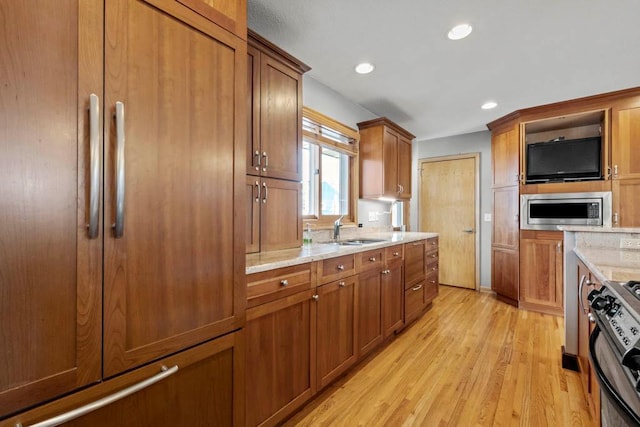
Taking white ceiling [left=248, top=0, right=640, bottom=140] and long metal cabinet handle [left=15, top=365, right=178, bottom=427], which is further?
white ceiling [left=248, top=0, right=640, bottom=140]

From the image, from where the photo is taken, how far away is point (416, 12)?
1863 millimetres

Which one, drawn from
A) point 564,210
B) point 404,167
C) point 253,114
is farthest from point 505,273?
point 253,114

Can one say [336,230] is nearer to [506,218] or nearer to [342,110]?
[342,110]

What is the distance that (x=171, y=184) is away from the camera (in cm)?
98

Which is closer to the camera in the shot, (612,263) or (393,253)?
(612,263)

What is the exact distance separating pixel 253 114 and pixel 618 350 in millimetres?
1909

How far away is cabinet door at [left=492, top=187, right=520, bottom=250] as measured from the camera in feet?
12.1

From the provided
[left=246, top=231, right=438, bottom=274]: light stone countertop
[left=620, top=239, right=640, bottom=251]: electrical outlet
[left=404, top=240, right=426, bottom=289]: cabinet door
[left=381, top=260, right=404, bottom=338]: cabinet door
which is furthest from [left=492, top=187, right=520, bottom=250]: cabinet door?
[left=246, top=231, right=438, bottom=274]: light stone countertop

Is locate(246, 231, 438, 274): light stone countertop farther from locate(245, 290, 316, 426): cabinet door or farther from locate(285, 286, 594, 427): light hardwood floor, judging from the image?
locate(285, 286, 594, 427): light hardwood floor

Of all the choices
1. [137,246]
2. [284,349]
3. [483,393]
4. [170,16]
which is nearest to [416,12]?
[170,16]

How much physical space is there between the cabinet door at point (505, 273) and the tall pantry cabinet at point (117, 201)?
12.4ft

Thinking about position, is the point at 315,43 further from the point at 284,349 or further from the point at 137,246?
the point at 284,349

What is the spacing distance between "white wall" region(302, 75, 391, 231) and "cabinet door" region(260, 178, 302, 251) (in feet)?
3.39

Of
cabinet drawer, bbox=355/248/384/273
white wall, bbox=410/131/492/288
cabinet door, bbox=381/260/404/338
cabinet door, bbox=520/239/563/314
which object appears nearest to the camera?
cabinet drawer, bbox=355/248/384/273
